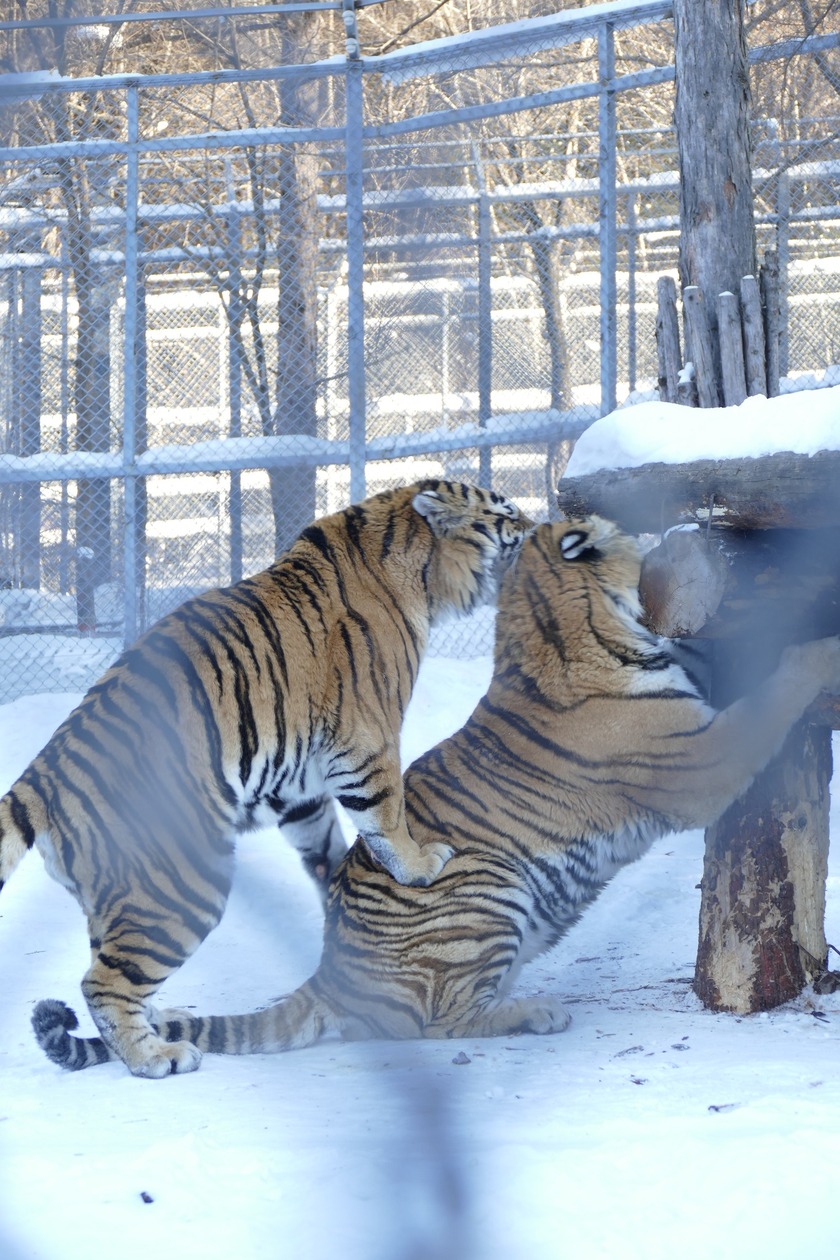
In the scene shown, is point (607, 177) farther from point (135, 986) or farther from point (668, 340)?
point (135, 986)

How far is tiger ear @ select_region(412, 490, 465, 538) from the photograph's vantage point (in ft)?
13.4

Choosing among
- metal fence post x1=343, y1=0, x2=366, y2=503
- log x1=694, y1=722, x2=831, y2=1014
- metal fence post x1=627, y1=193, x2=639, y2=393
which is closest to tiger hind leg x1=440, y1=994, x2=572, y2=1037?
log x1=694, y1=722, x2=831, y2=1014

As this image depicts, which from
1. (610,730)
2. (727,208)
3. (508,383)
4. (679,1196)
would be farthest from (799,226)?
(679,1196)

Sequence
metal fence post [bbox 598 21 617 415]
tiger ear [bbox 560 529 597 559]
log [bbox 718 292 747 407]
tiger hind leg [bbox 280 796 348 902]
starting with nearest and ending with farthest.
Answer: tiger ear [bbox 560 529 597 559] < tiger hind leg [bbox 280 796 348 902] < log [bbox 718 292 747 407] < metal fence post [bbox 598 21 617 415]

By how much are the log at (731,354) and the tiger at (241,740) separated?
0.77 m

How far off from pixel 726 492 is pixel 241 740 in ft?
4.61

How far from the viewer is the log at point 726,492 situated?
275 centimetres

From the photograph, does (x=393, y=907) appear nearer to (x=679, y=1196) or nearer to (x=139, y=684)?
(x=139, y=684)

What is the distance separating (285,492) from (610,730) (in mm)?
4456

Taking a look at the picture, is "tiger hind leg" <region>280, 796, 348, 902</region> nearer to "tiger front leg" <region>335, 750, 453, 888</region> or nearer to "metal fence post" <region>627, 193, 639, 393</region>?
"tiger front leg" <region>335, 750, 453, 888</region>

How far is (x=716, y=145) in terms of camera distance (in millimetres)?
4492

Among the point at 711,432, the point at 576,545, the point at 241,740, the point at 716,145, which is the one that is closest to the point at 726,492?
the point at 711,432

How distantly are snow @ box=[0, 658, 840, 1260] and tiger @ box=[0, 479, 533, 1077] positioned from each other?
38 cm

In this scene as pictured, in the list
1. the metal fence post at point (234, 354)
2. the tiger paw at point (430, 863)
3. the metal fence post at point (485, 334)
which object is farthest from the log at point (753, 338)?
the metal fence post at point (234, 354)
